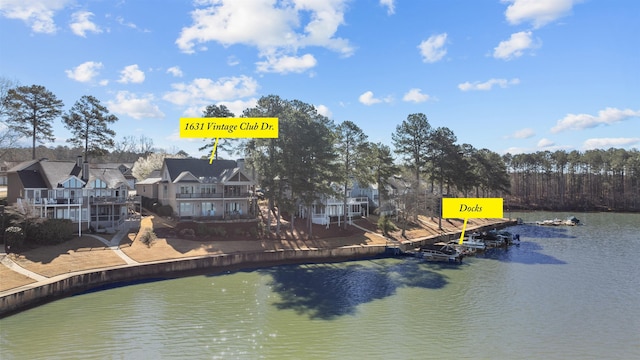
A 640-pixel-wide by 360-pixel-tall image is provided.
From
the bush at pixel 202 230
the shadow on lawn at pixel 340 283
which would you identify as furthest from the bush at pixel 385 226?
the bush at pixel 202 230

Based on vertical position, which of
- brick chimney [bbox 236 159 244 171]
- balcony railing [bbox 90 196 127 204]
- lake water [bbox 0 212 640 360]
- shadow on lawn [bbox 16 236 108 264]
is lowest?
lake water [bbox 0 212 640 360]

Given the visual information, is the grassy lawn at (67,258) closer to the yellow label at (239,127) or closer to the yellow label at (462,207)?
the yellow label at (239,127)

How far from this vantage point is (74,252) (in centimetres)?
3164

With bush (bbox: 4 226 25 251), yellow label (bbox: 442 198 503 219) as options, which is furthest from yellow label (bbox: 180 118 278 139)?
yellow label (bbox: 442 198 503 219)

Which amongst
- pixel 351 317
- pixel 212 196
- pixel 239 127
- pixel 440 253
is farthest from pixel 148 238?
pixel 440 253

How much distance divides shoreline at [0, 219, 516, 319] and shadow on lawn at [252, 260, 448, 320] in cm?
219

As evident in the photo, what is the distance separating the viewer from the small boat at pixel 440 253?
39000 millimetres

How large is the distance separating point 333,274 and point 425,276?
8267 mm

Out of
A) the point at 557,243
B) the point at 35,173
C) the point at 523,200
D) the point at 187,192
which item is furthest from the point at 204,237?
the point at 523,200

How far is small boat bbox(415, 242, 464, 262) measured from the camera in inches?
1535

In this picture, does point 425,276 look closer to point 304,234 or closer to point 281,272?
point 281,272

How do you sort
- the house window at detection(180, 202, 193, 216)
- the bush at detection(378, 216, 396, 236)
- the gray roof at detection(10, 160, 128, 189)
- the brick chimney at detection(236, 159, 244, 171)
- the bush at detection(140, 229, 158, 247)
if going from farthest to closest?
1. the brick chimney at detection(236, 159, 244, 171)
2. the bush at detection(378, 216, 396, 236)
3. the house window at detection(180, 202, 193, 216)
4. the gray roof at detection(10, 160, 128, 189)
5. the bush at detection(140, 229, 158, 247)

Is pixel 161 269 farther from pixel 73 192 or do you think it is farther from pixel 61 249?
pixel 73 192

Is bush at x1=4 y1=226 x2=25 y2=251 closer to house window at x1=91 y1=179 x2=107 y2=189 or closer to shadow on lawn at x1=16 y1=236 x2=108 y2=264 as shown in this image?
shadow on lawn at x1=16 y1=236 x2=108 y2=264
